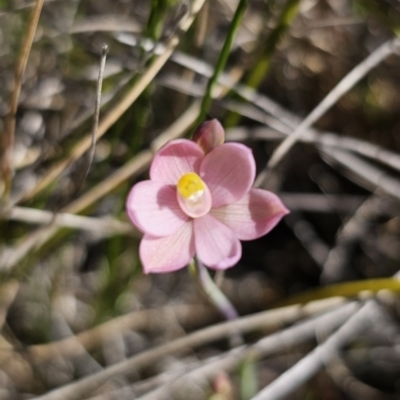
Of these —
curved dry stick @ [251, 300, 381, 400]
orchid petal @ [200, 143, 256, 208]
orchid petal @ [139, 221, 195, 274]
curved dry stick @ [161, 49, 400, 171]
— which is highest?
curved dry stick @ [161, 49, 400, 171]

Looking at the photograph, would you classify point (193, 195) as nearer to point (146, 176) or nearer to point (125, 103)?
point (125, 103)

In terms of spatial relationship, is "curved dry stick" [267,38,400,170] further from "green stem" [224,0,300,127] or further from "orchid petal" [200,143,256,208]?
"orchid petal" [200,143,256,208]

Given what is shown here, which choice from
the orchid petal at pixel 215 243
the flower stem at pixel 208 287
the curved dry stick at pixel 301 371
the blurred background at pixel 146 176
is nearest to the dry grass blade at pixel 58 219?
the blurred background at pixel 146 176

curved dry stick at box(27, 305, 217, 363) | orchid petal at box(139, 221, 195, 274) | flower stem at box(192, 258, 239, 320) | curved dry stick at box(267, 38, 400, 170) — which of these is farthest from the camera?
curved dry stick at box(27, 305, 217, 363)

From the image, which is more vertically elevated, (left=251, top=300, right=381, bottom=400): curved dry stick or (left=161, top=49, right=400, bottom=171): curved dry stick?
(left=161, top=49, right=400, bottom=171): curved dry stick

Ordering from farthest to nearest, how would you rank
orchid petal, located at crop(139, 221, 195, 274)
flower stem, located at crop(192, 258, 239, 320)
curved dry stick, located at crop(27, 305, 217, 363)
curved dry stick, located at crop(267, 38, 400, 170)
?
curved dry stick, located at crop(27, 305, 217, 363)
curved dry stick, located at crop(267, 38, 400, 170)
flower stem, located at crop(192, 258, 239, 320)
orchid petal, located at crop(139, 221, 195, 274)

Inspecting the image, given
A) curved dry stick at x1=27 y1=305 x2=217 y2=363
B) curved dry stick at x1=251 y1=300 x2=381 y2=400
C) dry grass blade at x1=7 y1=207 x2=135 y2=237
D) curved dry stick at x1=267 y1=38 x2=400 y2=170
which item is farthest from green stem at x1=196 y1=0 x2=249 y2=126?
curved dry stick at x1=27 y1=305 x2=217 y2=363

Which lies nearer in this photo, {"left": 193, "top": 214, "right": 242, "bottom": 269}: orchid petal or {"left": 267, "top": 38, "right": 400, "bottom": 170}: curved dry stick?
{"left": 193, "top": 214, "right": 242, "bottom": 269}: orchid petal
